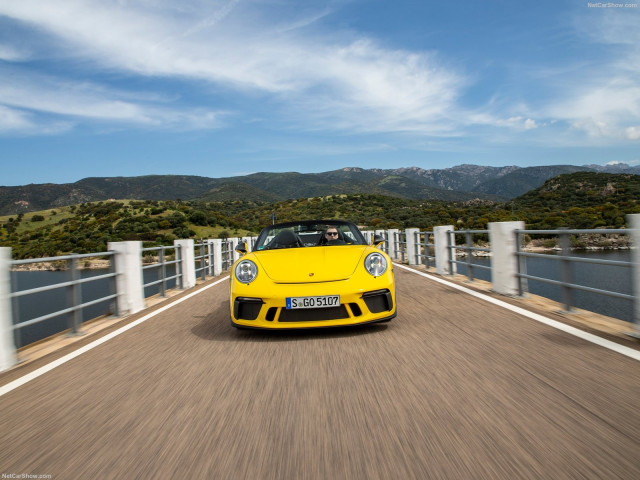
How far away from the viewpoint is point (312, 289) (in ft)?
15.3

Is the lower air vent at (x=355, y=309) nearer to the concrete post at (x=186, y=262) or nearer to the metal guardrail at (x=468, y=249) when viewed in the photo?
the metal guardrail at (x=468, y=249)

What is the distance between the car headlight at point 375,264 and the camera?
500 centimetres

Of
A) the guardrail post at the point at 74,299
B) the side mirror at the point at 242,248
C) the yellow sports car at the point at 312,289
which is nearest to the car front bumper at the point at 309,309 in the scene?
the yellow sports car at the point at 312,289

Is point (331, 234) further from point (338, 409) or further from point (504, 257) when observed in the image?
point (338, 409)

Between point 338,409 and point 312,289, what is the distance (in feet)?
6.32

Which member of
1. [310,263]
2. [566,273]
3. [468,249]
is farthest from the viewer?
[468,249]

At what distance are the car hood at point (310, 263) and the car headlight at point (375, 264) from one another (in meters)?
0.10

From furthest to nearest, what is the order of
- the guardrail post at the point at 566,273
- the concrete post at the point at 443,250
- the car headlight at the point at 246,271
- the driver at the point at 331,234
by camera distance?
the concrete post at the point at 443,250 < the driver at the point at 331,234 < the guardrail post at the point at 566,273 < the car headlight at the point at 246,271

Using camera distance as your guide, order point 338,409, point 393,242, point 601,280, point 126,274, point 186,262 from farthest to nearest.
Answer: point 393,242 → point 186,262 → point 601,280 → point 126,274 → point 338,409

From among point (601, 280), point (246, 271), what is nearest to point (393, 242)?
point (601, 280)

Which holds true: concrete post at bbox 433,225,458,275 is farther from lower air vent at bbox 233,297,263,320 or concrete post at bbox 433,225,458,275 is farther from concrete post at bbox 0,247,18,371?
concrete post at bbox 0,247,18,371

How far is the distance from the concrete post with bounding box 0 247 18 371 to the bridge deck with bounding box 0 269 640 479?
24.1 inches

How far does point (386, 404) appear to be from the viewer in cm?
286

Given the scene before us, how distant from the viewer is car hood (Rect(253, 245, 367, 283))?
4.79 m
